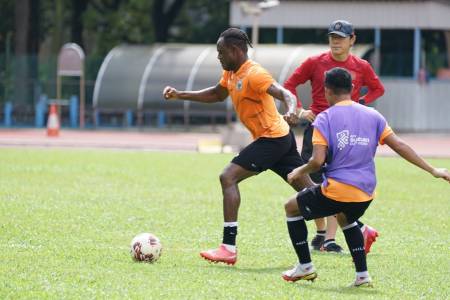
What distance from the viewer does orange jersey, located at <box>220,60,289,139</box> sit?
1021 centimetres

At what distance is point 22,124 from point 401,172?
20759mm

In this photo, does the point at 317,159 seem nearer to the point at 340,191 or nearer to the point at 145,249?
the point at 340,191

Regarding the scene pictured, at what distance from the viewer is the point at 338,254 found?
36.1 ft

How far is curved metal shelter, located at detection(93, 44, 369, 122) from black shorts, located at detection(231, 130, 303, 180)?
26.8 metres

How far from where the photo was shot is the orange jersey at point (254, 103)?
33.5 feet

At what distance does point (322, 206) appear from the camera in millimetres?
8938

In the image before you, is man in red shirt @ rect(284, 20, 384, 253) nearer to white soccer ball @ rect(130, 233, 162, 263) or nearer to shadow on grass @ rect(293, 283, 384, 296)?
white soccer ball @ rect(130, 233, 162, 263)

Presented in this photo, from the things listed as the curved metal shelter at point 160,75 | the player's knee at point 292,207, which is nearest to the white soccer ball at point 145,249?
the player's knee at point 292,207

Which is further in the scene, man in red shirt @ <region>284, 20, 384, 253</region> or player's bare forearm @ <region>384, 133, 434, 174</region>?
man in red shirt @ <region>284, 20, 384, 253</region>

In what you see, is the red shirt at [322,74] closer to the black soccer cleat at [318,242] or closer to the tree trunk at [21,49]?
the black soccer cleat at [318,242]

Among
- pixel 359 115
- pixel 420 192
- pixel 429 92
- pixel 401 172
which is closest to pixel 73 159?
pixel 401 172

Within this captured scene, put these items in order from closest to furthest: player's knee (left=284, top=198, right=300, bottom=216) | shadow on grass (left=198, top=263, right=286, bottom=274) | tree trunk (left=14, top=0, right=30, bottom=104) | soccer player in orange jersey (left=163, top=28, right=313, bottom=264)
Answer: player's knee (left=284, top=198, right=300, bottom=216)
shadow on grass (left=198, top=263, right=286, bottom=274)
soccer player in orange jersey (left=163, top=28, right=313, bottom=264)
tree trunk (left=14, top=0, right=30, bottom=104)

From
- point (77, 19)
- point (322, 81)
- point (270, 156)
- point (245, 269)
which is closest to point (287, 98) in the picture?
point (270, 156)

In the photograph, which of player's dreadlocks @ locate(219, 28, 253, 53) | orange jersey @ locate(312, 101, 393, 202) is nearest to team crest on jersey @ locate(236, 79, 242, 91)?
player's dreadlocks @ locate(219, 28, 253, 53)
